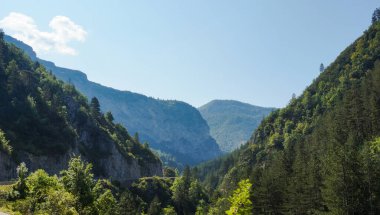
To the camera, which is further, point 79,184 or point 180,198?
point 180,198

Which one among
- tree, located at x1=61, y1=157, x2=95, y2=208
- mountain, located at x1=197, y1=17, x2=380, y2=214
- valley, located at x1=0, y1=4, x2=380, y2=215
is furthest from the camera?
mountain, located at x1=197, y1=17, x2=380, y2=214

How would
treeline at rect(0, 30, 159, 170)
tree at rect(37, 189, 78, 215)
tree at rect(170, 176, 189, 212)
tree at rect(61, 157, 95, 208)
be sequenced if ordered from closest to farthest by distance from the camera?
tree at rect(37, 189, 78, 215), tree at rect(61, 157, 95, 208), treeline at rect(0, 30, 159, 170), tree at rect(170, 176, 189, 212)

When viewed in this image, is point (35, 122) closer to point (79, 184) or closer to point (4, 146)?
point (4, 146)

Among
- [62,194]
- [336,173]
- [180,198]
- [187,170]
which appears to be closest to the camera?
[62,194]

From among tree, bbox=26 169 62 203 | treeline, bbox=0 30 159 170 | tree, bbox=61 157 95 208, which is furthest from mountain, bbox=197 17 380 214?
treeline, bbox=0 30 159 170

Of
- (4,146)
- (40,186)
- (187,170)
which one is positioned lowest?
(187,170)

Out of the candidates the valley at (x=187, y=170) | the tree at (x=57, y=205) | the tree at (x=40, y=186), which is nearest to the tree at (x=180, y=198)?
the valley at (x=187, y=170)

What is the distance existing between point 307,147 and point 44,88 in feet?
419

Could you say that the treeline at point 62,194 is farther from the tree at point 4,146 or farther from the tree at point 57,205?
the tree at point 4,146

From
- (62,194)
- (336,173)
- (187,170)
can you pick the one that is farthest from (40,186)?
(187,170)

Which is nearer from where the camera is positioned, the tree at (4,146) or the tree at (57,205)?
the tree at (57,205)

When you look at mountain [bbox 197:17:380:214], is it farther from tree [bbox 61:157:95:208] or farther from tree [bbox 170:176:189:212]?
Result: tree [bbox 61:157:95:208]

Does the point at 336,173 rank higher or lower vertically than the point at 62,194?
higher

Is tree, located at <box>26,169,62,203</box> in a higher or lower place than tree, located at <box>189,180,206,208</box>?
higher
